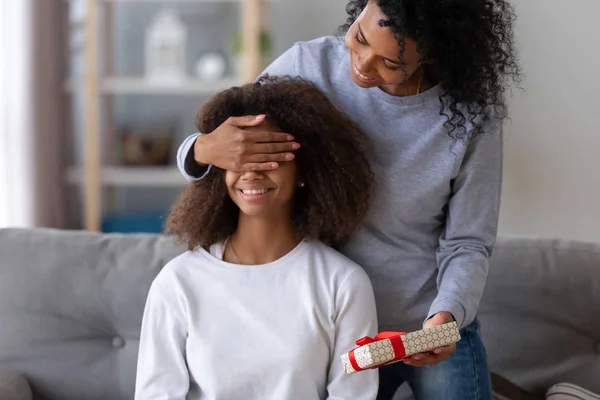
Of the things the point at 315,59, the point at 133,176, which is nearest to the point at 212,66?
the point at 133,176

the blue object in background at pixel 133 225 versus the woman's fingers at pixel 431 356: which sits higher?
the woman's fingers at pixel 431 356

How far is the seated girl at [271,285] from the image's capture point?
142 cm

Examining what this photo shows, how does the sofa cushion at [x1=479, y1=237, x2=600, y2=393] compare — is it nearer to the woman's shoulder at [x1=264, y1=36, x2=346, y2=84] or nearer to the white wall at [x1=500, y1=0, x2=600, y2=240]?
the woman's shoulder at [x1=264, y1=36, x2=346, y2=84]

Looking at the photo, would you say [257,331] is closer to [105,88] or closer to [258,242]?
[258,242]

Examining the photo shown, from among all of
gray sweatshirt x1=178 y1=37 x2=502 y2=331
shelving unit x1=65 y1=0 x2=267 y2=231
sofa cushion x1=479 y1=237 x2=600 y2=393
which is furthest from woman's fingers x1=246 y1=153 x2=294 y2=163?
shelving unit x1=65 y1=0 x2=267 y2=231

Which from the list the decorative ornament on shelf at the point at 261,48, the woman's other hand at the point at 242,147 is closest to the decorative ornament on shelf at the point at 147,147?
the decorative ornament on shelf at the point at 261,48

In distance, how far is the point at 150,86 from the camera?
341cm

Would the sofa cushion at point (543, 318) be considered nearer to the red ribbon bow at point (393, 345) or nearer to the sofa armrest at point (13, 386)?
the red ribbon bow at point (393, 345)

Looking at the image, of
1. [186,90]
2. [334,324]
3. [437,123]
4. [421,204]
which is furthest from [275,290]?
[186,90]

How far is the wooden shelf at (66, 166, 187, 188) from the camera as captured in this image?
3447 mm

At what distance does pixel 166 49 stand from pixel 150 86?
18 centimetres

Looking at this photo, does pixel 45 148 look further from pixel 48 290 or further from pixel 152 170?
pixel 48 290

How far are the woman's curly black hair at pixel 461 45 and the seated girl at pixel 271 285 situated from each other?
0.59 ft

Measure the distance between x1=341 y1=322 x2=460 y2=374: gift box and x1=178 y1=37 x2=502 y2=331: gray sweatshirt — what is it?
0.16 m
